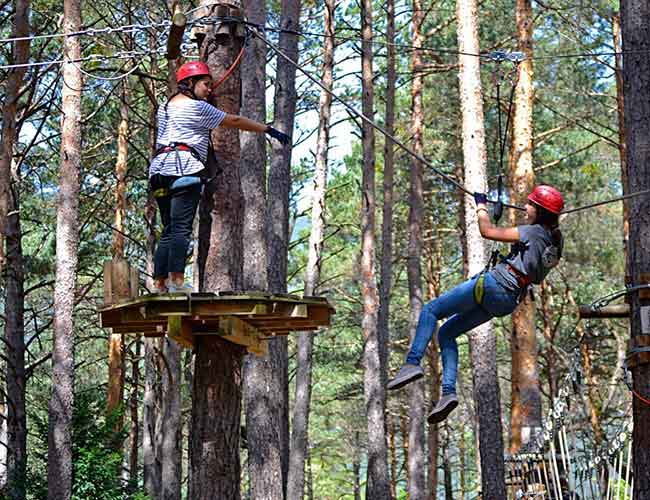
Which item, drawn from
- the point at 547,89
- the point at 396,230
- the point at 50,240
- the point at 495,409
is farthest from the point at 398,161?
the point at 495,409

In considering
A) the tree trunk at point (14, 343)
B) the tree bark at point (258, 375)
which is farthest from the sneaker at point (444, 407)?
the tree trunk at point (14, 343)

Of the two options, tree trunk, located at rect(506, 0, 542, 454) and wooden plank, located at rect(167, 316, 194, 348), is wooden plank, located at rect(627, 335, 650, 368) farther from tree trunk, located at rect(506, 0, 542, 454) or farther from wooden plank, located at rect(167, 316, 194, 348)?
tree trunk, located at rect(506, 0, 542, 454)

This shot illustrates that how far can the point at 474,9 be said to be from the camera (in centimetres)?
1111

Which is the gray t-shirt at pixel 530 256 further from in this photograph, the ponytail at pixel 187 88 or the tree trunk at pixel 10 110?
the tree trunk at pixel 10 110

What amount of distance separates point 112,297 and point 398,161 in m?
20.4

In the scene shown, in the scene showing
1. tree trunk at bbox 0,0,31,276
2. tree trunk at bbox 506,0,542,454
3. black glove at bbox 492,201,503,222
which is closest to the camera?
black glove at bbox 492,201,503,222

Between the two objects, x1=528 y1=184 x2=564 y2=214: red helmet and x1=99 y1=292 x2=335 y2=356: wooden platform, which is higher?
x1=528 y1=184 x2=564 y2=214: red helmet

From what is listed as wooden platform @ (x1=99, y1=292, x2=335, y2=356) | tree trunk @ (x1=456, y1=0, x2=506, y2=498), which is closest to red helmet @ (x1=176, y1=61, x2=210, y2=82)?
wooden platform @ (x1=99, y1=292, x2=335, y2=356)

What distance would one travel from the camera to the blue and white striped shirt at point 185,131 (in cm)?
596

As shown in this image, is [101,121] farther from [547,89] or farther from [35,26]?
[547,89]

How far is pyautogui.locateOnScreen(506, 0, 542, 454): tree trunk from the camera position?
45.3 ft

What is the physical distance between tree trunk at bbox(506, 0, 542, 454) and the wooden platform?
7549 mm

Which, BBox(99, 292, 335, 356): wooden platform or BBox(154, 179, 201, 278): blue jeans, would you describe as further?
BBox(154, 179, 201, 278): blue jeans

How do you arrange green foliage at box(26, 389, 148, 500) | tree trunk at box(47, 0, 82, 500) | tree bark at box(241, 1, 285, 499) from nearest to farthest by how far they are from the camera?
tree trunk at box(47, 0, 82, 500)
tree bark at box(241, 1, 285, 499)
green foliage at box(26, 389, 148, 500)
